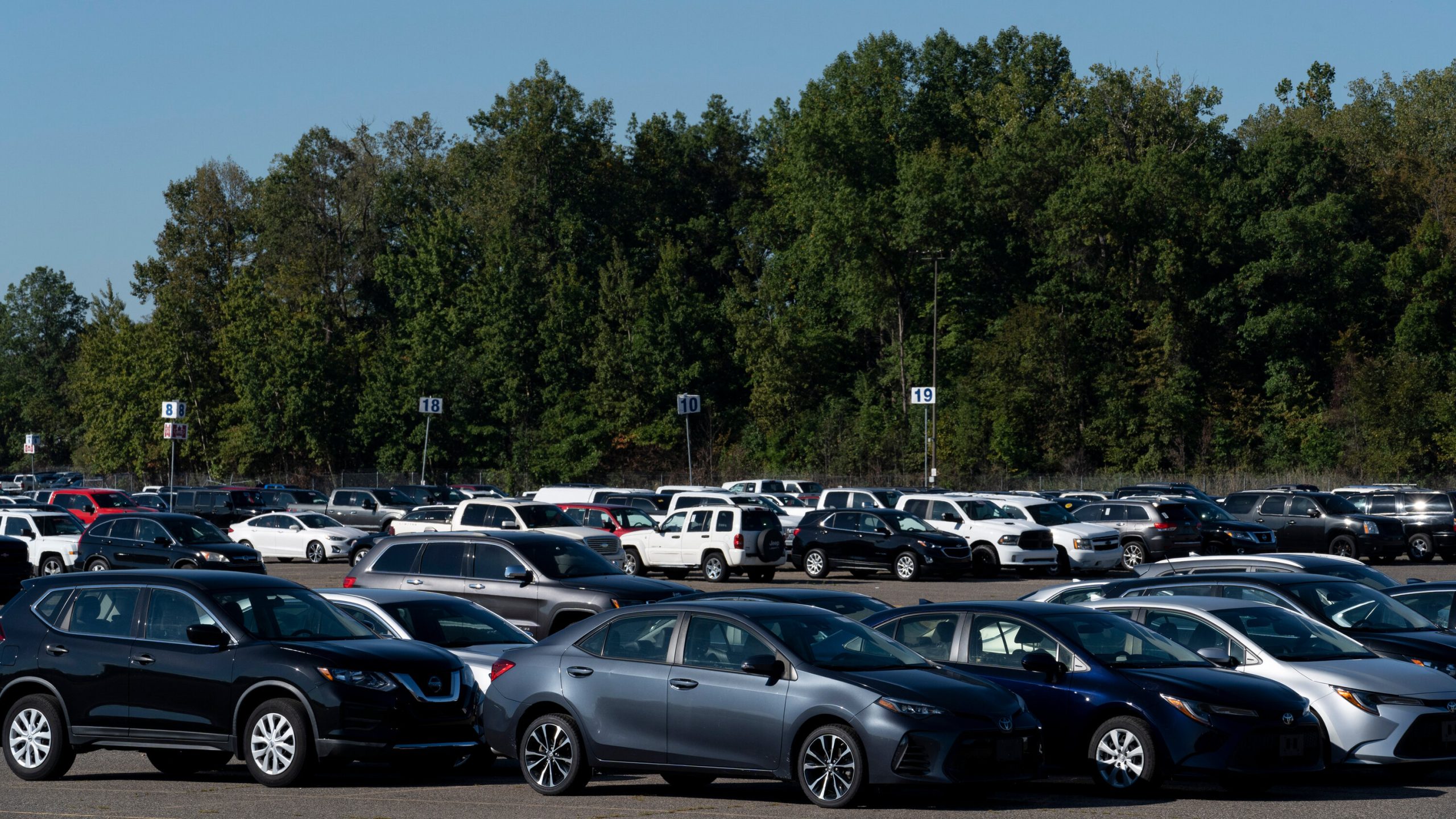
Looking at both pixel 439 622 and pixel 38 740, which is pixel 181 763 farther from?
pixel 439 622

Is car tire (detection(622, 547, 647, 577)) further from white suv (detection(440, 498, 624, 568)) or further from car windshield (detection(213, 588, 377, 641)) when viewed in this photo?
car windshield (detection(213, 588, 377, 641))

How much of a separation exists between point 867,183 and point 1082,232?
12.0 metres

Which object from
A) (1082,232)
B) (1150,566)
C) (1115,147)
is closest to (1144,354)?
(1082,232)

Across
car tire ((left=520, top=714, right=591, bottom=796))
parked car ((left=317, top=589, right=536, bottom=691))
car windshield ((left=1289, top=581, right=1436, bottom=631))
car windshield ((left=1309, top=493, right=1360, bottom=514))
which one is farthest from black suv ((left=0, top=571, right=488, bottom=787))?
car windshield ((left=1309, top=493, right=1360, bottom=514))

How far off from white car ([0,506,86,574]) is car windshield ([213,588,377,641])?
22806 mm

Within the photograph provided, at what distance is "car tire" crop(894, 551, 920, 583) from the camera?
3400 centimetres

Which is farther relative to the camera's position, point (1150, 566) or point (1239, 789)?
point (1150, 566)

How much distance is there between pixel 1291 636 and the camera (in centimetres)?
1244

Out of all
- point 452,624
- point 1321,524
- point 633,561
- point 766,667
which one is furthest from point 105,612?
point 1321,524

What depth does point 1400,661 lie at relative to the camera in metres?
12.3

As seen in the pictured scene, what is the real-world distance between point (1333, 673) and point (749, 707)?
4.59 metres

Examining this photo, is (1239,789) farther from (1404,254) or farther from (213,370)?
(213,370)

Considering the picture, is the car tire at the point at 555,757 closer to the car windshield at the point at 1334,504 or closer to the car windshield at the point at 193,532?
the car windshield at the point at 193,532

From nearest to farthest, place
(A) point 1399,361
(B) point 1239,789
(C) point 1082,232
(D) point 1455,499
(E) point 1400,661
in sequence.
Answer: (B) point 1239,789 < (E) point 1400,661 < (D) point 1455,499 < (A) point 1399,361 < (C) point 1082,232
